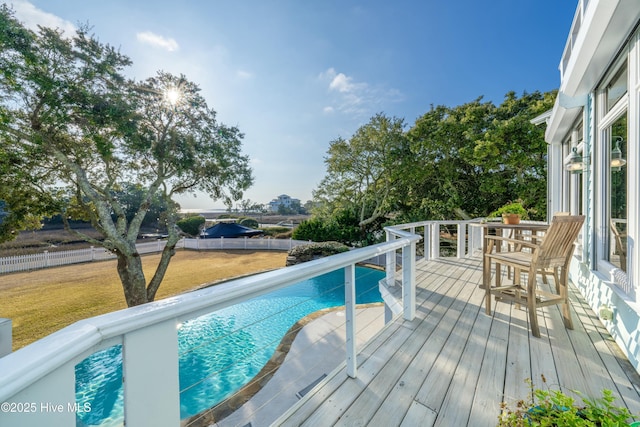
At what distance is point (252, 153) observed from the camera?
424 inches

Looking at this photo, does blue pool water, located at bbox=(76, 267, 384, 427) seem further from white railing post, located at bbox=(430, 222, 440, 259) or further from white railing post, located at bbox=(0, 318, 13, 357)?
white railing post, located at bbox=(430, 222, 440, 259)

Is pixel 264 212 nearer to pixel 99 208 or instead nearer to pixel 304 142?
pixel 304 142

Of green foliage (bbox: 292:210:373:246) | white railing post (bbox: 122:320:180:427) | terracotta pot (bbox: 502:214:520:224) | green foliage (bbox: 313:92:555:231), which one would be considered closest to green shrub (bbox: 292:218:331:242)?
green foliage (bbox: 292:210:373:246)

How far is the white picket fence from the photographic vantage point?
1198 centimetres

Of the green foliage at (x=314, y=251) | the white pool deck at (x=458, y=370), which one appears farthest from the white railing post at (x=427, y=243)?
the green foliage at (x=314, y=251)

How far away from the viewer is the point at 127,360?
75 cm

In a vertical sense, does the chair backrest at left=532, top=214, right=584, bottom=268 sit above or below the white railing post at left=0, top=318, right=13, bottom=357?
above

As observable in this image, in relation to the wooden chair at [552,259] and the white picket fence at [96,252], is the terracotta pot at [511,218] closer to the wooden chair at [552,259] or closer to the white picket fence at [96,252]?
the wooden chair at [552,259]

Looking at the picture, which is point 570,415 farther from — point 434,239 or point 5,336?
point 434,239

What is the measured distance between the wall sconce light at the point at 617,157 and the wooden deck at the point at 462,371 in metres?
1.65

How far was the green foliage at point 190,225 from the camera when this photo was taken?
931 inches

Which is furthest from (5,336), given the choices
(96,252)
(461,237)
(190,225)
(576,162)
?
(190,225)

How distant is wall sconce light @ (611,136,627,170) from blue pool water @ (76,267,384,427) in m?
3.17

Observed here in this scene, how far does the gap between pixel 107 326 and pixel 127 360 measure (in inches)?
4.9
